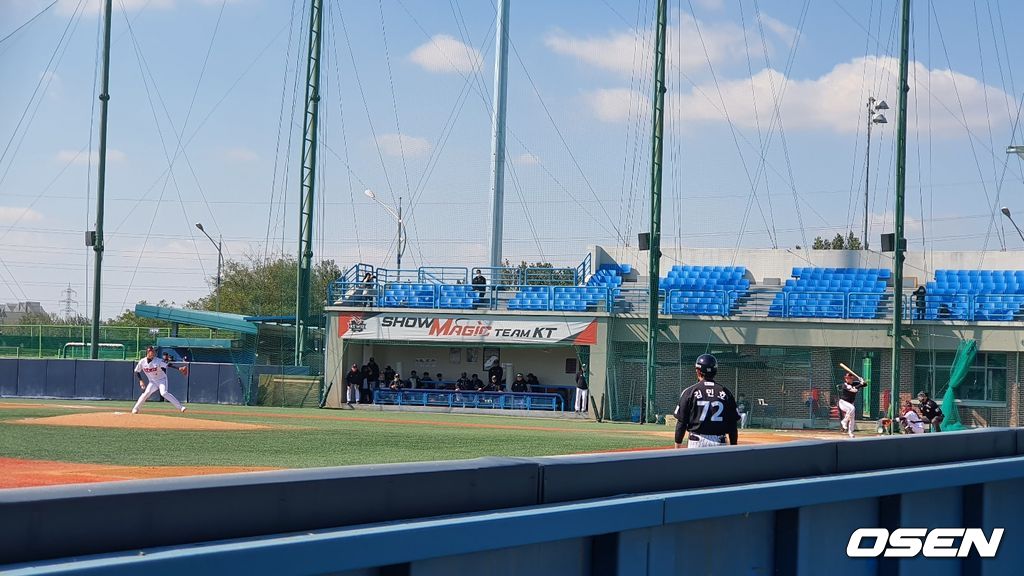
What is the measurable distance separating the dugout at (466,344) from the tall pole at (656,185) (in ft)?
7.76

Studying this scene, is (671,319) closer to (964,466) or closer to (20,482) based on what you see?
(20,482)

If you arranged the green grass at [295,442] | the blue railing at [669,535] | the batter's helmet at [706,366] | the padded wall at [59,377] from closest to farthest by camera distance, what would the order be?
the blue railing at [669,535], the batter's helmet at [706,366], the green grass at [295,442], the padded wall at [59,377]

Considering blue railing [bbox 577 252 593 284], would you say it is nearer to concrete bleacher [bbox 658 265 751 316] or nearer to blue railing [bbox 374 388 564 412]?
concrete bleacher [bbox 658 265 751 316]

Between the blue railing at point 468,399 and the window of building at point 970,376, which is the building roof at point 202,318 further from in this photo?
the window of building at point 970,376

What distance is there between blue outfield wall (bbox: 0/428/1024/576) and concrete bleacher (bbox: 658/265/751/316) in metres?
31.4

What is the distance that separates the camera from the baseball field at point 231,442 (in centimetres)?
1384

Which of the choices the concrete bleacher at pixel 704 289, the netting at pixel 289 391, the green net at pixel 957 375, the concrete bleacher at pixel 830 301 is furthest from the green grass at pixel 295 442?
the concrete bleacher at pixel 830 301

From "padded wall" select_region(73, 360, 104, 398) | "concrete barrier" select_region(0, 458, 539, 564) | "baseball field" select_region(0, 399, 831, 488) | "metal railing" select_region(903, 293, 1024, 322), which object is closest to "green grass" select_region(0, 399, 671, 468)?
"baseball field" select_region(0, 399, 831, 488)

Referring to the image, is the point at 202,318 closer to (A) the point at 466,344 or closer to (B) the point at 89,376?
(B) the point at 89,376

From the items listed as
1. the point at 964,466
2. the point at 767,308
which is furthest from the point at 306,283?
the point at 964,466

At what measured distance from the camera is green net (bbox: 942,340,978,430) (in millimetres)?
32812

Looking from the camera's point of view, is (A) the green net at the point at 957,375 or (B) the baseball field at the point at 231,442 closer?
(B) the baseball field at the point at 231,442

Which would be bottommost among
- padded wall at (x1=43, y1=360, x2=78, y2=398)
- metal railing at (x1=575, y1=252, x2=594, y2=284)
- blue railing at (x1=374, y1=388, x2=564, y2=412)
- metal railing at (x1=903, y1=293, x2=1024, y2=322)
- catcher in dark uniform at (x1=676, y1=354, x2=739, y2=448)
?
blue railing at (x1=374, y1=388, x2=564, y2=412)

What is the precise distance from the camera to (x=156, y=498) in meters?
2.73
